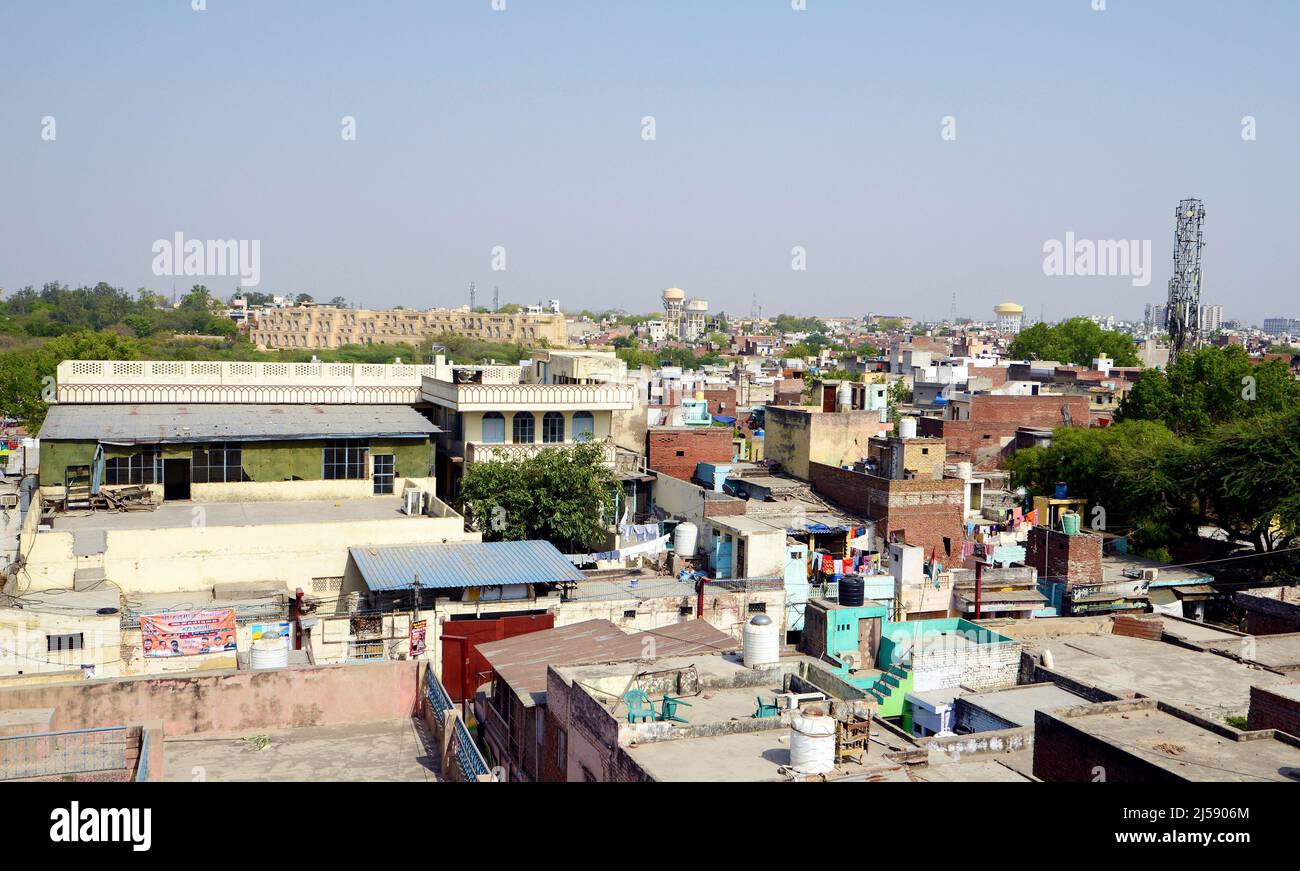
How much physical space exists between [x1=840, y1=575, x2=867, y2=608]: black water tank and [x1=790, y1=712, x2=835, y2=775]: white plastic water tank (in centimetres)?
1136

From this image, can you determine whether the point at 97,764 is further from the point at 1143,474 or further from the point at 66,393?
the point at 1143,474

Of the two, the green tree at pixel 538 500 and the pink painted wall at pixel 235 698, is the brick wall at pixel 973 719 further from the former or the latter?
the green tree at pixel 538 500

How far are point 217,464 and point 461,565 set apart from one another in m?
7.07

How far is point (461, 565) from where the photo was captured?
1828cm

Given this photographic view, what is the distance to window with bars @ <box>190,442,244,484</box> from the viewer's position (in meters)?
22.4

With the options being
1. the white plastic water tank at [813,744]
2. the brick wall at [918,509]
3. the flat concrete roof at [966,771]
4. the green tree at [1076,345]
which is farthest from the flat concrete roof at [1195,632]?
the green tree at [1076,345]

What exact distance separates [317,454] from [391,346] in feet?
290

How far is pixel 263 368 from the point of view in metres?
26.7

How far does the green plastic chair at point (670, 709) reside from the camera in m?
10.8

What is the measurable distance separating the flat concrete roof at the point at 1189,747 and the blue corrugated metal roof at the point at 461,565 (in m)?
9.30

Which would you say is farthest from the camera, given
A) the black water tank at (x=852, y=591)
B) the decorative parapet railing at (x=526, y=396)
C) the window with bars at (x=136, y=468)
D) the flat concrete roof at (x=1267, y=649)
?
the decorative parapet railing at (x=526, y=396)

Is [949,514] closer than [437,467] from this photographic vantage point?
Yes

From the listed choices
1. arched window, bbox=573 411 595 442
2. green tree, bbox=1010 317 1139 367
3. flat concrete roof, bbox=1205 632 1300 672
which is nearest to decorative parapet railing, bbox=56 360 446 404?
arched window, bbox=573 411 595 442
